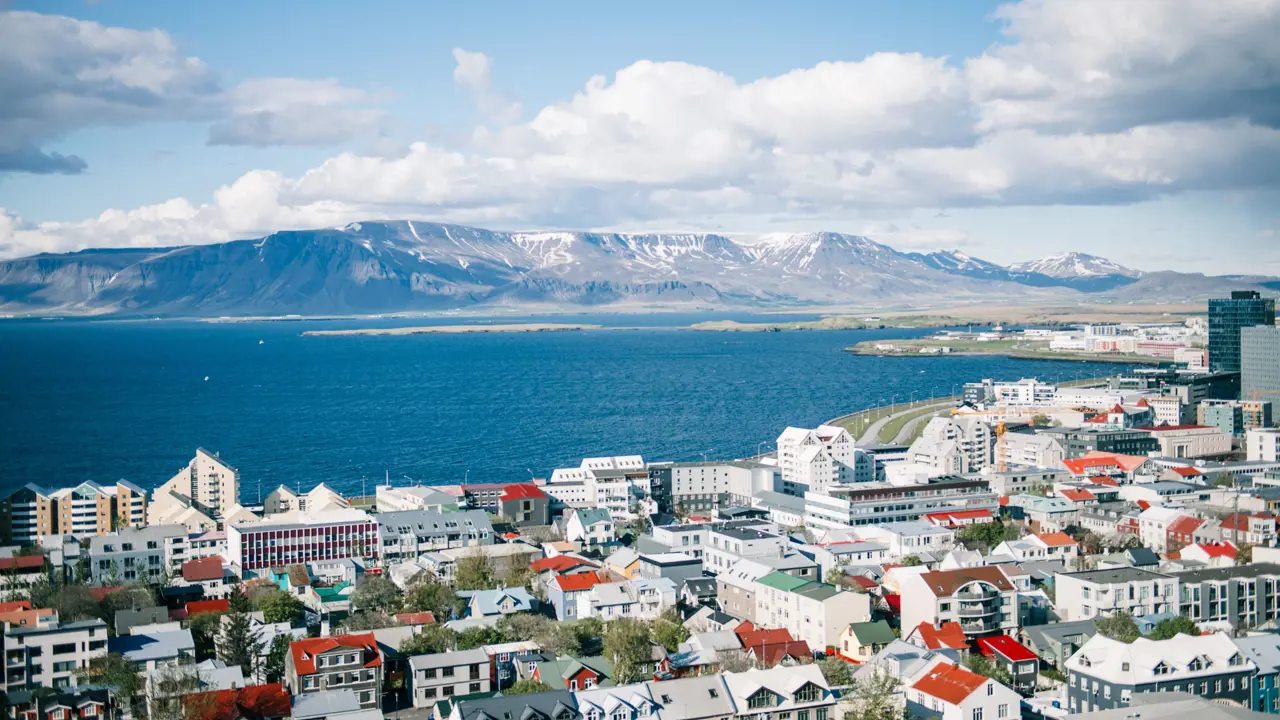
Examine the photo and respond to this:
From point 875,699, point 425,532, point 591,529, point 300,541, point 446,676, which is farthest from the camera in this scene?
point 591,529

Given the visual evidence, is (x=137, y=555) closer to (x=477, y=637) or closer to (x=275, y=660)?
(x=275, y=660)

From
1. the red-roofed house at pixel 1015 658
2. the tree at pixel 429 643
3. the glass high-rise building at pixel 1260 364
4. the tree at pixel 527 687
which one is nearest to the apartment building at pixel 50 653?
the tree at pixel 429 643

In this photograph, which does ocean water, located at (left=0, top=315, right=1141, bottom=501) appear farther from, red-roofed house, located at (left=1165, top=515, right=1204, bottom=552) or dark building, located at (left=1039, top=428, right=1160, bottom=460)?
red-roofed house, located at (left=1165, top=515, right=1204, bottom=552)

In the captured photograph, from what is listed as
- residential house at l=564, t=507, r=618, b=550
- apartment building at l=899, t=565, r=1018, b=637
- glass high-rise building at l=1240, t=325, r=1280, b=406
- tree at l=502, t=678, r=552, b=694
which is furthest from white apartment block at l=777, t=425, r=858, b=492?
glass high-rise building at l=1240, t=325, r=1280, b=406

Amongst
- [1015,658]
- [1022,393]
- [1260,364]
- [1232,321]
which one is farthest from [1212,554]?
[1232,321]

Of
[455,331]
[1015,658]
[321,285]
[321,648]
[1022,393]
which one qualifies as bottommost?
[1015,658]

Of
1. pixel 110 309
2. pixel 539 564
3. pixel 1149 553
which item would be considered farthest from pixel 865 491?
pixel 110 309
